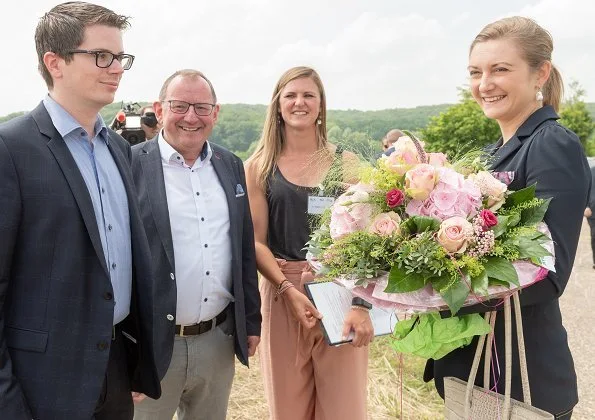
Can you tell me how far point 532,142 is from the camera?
68.5 inches

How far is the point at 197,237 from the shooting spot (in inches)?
97.8

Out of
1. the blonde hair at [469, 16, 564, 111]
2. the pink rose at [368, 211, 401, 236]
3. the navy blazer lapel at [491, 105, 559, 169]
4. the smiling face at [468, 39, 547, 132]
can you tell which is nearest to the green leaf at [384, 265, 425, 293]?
the pink rose at [368, 211, 401, 236]

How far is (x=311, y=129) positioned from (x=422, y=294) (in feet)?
5.52

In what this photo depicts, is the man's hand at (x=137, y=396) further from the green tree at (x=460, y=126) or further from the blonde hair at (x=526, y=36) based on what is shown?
the green tree at (x=460, y=126)

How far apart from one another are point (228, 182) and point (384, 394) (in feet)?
7.93

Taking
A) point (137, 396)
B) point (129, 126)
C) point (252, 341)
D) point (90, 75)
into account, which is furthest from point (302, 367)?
point (129, 126)

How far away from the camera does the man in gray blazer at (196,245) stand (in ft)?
8.00

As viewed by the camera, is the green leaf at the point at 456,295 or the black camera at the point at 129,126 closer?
the green leaf at the point at 456,295

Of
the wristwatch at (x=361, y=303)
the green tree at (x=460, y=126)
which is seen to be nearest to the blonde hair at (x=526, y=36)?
the wristwatch at (x=361, y=303)

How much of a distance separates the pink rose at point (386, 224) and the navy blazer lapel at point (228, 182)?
1.09m

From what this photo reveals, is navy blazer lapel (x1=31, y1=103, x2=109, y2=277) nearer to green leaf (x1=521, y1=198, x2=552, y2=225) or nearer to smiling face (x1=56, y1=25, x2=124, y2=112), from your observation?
smiling face (x1=56, y1=25, x2=124, y2=112)

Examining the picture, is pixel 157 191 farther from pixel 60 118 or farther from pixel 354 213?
pixel 354 213

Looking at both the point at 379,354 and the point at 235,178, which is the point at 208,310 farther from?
the point at 379,354

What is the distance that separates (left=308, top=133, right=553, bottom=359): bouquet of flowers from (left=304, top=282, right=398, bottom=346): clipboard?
83 centimetres
